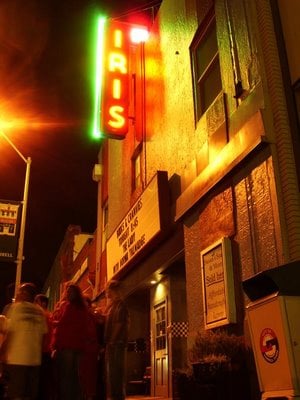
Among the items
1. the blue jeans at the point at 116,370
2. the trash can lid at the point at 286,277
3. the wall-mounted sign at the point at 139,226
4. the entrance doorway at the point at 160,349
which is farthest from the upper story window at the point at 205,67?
the entrance doorway at the point at 160,349

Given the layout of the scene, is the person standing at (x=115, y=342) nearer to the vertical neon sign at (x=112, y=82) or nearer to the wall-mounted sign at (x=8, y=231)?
the vertical neon sign at (x=112, y=82)

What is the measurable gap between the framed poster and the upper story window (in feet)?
9.05

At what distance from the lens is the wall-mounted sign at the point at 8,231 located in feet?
47.6

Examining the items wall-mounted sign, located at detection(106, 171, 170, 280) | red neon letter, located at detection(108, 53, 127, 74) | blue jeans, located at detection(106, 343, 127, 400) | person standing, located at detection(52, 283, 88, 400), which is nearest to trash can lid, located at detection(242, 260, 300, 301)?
person standing, located at detection(52, 283, 88, 400)

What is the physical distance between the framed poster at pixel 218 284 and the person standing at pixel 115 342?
1.26 metres

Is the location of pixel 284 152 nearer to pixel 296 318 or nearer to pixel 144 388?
pixel 296 318

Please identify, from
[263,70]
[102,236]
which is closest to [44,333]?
[263,70]

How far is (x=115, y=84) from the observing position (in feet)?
39.0

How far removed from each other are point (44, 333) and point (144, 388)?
6944mm

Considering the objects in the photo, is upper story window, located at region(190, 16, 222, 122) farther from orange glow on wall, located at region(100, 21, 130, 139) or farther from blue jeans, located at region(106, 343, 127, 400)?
blue jeans, located at region(106, 343, 127, 400)

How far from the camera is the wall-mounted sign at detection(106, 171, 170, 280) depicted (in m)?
9.38

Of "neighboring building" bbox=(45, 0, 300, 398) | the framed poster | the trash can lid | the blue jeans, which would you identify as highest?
"neighboring building" bbox=(45, 0, 300, 398)

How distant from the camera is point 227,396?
17.5 ft

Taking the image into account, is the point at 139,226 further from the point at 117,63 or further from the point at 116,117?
the point at 117,63
